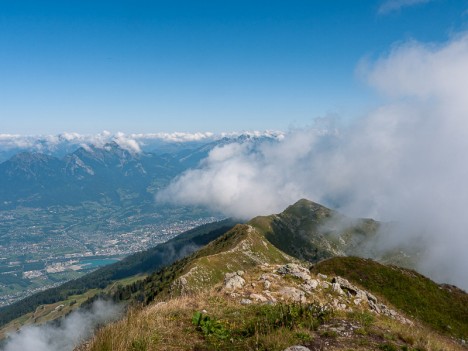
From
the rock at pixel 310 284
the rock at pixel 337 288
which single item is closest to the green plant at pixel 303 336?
the rock at pixel 310 284

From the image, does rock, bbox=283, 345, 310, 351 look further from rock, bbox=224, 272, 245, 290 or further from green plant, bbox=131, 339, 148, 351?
rock, bbox=224, 272, 245, 290

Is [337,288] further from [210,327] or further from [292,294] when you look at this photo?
[210,327]

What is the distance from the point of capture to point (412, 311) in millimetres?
58562

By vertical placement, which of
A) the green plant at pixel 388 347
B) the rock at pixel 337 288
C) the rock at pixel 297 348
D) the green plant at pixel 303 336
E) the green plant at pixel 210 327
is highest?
the rock at pixel 297 348

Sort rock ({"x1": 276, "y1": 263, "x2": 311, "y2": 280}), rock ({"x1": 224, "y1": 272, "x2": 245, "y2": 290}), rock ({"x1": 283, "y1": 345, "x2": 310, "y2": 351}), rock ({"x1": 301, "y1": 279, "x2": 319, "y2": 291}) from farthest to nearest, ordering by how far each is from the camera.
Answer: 1. rock ({"x1": 276, "y1": 263, "x2": 311, "y2": 280})
2. rock ({"x1": 301, "y1": 279, "x2": 319, "y2": 291})
3. rock ({"x1": 224, "y1": 272, "x2": 245, "y2": 290})
4. rock ({"x1": 283, "y1": 345, "x2": 310, "y2": 351})

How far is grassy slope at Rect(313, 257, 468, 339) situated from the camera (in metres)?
57.0

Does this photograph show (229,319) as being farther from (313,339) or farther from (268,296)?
(268,296)

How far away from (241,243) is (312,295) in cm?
16172

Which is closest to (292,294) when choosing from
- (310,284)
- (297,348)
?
(310,284)

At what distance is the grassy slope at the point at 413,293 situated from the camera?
57.0m

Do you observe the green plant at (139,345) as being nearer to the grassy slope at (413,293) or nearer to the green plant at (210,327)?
the green plant at (210,327)

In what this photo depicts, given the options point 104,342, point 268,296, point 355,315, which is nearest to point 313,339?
point 355,315

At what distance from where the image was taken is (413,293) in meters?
66.2

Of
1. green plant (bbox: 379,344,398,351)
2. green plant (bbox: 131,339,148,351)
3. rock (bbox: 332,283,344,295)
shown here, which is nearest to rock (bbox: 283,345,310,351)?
green plant (bbox: 379,344,398,351)
